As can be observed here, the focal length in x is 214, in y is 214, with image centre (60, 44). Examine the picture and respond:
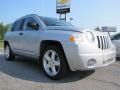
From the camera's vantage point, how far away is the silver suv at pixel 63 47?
511 centimetres

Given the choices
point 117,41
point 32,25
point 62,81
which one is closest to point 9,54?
point 32,25

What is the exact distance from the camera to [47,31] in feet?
19.7

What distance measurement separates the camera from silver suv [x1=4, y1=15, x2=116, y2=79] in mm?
5109

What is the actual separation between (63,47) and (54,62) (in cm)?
60

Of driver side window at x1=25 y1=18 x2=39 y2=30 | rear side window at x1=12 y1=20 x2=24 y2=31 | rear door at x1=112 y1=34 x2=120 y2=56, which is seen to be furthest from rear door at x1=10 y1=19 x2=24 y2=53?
rear door at x1=112 y1=34 x2=120 y2=56

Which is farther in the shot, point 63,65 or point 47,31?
point 47,31

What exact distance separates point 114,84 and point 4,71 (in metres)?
3.41

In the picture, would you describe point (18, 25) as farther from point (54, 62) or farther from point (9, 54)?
point (54, 62)

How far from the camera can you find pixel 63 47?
532 centimetres

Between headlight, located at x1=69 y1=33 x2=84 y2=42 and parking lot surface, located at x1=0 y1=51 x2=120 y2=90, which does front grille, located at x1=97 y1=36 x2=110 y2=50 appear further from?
parking lot surface, located at x1=0 y1=51 x2=120 y2=90

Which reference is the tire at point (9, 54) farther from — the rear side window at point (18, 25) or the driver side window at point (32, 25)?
the driver side window at point (32, 25)

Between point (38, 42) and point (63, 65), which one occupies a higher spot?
point (38, 42)

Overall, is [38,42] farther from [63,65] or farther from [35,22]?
[63,65]

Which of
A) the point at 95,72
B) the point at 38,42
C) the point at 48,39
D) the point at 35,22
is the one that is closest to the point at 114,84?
the point at 95,72
